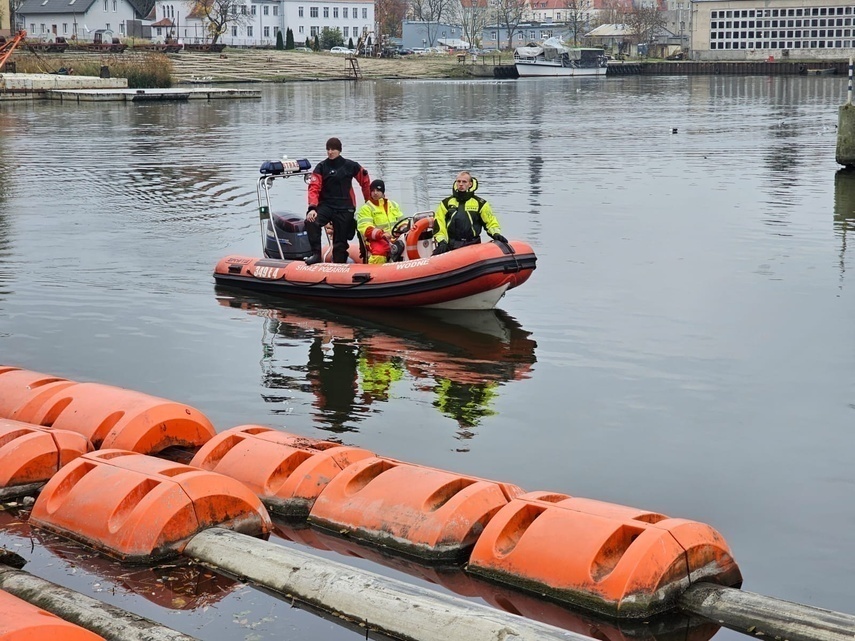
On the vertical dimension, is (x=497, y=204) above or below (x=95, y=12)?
below

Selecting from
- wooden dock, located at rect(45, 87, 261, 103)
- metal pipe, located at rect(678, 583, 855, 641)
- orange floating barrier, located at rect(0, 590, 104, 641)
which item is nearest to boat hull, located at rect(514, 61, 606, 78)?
wooden dock, located at rect(45, 87, 261, 103)

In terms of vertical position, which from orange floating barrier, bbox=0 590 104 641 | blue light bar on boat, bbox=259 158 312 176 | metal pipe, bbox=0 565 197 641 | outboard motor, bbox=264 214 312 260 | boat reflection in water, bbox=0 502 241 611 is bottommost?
boat reflection in water, bbox=0 502 241 611

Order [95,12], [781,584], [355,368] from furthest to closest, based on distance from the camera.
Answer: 1. [95,12]
2. [355,368]
3. [781,584]

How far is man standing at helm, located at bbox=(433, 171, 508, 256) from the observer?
13070 millimetres

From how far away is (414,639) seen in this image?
212 inches

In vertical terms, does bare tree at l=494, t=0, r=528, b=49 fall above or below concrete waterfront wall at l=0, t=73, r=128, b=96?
above

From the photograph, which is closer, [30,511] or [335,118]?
[30,511]

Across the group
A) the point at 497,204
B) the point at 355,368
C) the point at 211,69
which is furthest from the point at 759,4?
the point at 355,368

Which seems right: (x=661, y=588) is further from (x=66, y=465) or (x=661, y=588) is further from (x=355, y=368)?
(x=355, y=368)

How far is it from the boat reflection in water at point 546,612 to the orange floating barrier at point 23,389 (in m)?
3.21

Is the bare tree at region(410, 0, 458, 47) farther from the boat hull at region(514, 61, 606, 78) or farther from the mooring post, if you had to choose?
the mooring post

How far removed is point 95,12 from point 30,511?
332ft

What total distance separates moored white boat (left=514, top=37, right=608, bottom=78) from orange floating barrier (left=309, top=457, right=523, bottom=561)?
95.7 metres

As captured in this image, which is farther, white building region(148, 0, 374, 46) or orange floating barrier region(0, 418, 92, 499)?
white building region(148, 0, 374, 46)
